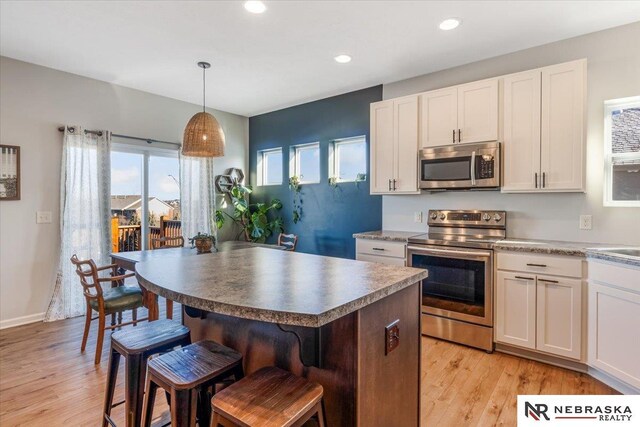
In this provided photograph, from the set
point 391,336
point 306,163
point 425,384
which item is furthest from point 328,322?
point 306,163

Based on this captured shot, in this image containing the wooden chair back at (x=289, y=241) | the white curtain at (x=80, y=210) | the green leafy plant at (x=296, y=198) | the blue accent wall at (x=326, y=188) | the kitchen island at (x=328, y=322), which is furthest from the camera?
the green leafy plant at (x=296, y=198)

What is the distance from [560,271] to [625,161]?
1.14 m

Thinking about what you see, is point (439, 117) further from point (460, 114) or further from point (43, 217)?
point (43, 217)

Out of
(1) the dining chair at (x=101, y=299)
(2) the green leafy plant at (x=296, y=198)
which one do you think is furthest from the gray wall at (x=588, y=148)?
(1) the dining chair at (x=101, y=299)

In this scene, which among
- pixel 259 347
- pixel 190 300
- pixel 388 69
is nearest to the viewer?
pixel 190 300

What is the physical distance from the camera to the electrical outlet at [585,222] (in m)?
2.87

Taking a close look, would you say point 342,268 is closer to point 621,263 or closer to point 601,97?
point 621,263

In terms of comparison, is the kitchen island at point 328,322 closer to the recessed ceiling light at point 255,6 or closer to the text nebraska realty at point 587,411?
the text nebraska realty at point 587,411

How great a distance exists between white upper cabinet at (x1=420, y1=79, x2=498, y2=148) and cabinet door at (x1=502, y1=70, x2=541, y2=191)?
112 mm

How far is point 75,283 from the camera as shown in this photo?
3.79 meters

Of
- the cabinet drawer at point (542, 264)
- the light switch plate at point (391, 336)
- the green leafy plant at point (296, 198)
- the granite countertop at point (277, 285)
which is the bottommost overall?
the light switch plate at point (391, 336)

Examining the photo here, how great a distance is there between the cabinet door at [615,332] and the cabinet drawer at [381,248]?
1.49 meters

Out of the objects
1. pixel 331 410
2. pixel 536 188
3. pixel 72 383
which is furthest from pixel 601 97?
pixel 72 383

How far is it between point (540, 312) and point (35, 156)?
5047 mm
